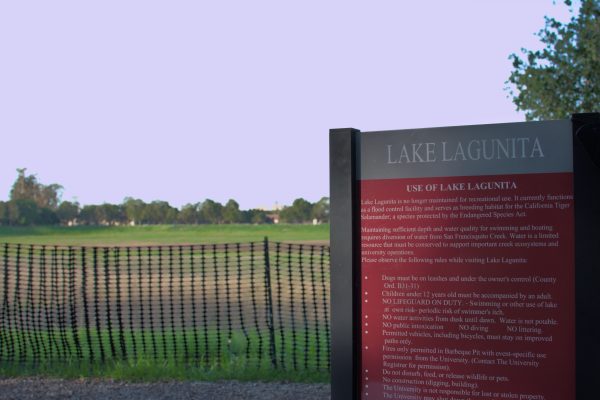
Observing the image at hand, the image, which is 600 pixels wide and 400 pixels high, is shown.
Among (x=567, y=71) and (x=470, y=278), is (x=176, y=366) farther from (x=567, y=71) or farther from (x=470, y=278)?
(x=567, y=71)

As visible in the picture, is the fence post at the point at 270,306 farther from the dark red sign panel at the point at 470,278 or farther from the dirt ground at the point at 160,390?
the dark red sign panel at the point at 470,278

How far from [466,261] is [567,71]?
15.4 metres

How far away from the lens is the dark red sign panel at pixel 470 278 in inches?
153

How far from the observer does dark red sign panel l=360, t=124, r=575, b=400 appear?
3887 millimetres

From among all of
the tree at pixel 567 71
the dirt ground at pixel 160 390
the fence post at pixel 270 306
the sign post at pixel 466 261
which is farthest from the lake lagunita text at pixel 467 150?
the tree at pixel 567 71

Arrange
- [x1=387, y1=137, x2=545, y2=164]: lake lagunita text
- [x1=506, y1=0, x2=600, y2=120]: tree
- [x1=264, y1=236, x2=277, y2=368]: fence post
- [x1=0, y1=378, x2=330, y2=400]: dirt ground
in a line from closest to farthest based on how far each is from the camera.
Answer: [x1=387, y1=137, x2=545, y2=164]: lake lagunita text → [x1=0, y1=378, x2=330, y2=400]: dirt ground → [x1=264, y1=236, x2=277, y2=368]: fence post → [x1=506, y1=0, x2=600, y2=120]: tree

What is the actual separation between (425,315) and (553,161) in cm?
109

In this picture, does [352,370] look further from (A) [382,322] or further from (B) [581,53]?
(B) [581,53]

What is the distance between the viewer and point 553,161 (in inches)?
157

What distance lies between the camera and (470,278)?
399cm

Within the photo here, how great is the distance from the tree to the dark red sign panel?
46.0ft

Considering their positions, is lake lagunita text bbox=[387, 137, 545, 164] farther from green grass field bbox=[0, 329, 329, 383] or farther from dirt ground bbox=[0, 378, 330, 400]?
green grass field bbox=[0, 329, 329, 383]

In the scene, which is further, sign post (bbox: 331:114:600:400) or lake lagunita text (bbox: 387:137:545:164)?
lake lagunita text (bbox: 387:137:545:164)


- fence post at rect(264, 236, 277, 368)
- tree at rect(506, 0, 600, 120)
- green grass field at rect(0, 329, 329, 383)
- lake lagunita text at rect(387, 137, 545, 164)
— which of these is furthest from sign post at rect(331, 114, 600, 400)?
tree at rect(506, 0, 600, 120)
